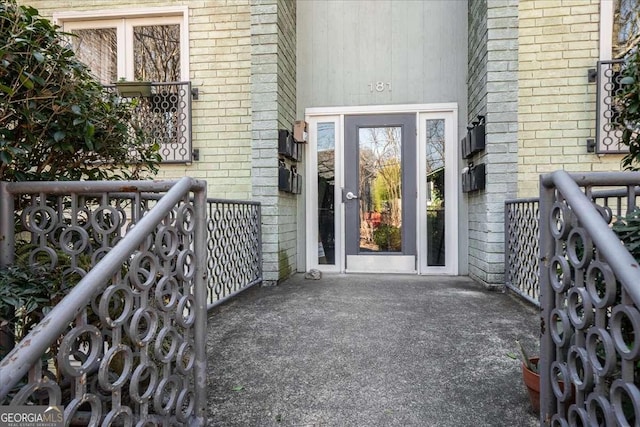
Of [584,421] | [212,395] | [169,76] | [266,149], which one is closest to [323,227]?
[266,149]

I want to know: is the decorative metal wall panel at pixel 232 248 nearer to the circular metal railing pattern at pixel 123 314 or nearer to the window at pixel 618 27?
the circular metal railing pattern at pixel 123 314

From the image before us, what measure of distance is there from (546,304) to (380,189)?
341cm

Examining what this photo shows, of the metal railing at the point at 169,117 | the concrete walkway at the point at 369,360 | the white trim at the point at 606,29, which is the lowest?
the concrete walkway at the point at 369,360

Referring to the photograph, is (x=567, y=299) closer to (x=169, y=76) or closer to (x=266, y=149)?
(x=266, y=149)

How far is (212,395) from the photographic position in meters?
1.73

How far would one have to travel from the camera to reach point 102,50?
181 inches

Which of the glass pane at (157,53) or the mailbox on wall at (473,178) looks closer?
the mailbox on wall at (473,178)

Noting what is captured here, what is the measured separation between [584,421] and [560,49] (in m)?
3.90

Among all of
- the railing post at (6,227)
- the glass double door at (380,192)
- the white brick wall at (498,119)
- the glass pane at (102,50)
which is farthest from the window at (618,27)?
the glass pane at (102,50)

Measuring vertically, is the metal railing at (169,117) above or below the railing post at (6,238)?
above

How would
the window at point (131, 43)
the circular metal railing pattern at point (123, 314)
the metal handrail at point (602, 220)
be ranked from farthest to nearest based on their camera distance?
the window at point (131, 43) < the circular metal railing pattern at point (123, 314) < the metal handrail at point (602, 220)

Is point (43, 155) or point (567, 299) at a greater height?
point (43, 155)

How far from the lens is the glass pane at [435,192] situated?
4.59 meters

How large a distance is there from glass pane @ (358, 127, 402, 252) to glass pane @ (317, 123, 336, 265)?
36cm
